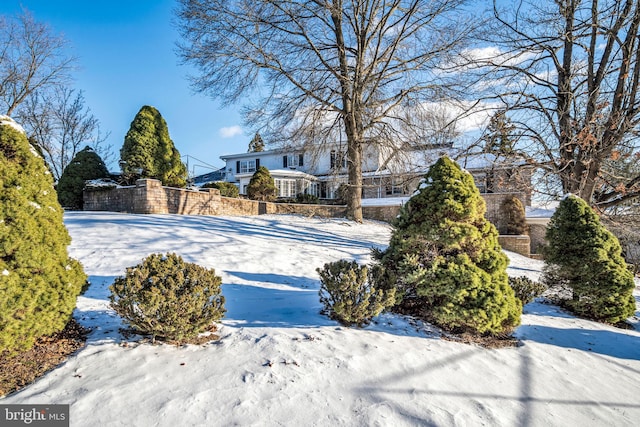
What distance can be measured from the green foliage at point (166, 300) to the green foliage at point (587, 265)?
19.1 ft

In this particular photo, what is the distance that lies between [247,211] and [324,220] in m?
3.79

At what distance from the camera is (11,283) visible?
8.30 ft

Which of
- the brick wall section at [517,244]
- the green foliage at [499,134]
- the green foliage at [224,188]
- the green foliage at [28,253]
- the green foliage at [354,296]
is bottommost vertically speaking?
the brick wall section at [517,244]

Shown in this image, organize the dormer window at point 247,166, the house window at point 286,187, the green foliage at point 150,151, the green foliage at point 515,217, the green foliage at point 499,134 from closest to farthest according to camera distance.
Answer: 1. the green foliage at point 499,134
2. the green foliage at point 150,151
3. the green foliage at point 515,217
4. the house window at point 286,187
5. the dormer window at point 247,166

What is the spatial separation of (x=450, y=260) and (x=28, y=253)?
4.24 metres

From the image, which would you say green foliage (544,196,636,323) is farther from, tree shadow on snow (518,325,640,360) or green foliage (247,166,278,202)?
green foliage (247,166,278,202)

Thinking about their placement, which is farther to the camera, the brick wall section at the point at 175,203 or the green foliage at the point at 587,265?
the brick wall section at the point at 175,203

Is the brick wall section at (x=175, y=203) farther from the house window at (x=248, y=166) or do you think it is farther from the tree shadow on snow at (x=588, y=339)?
the house window at (x=248, y=166)

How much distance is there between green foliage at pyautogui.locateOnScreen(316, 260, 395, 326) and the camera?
376 centimetres

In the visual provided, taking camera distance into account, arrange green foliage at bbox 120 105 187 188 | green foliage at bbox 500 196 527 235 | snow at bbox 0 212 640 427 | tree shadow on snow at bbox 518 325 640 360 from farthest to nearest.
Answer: green foliage at bbox 500 196 527 235, green foliage at bbox 120 105 187 188, tree shadow on snow at bbox 518 325 640 360, snow at bbox 0 212 640 427

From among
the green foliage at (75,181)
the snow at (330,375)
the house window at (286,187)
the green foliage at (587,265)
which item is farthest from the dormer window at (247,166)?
the green foliage at (587,265)

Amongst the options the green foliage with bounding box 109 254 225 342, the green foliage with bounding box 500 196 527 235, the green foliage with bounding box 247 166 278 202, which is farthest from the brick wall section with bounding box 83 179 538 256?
the green foliage with bounding box 109 254 225 342

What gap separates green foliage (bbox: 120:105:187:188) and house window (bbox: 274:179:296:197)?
40.6 ft

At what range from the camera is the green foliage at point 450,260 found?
Result: 3893mm
